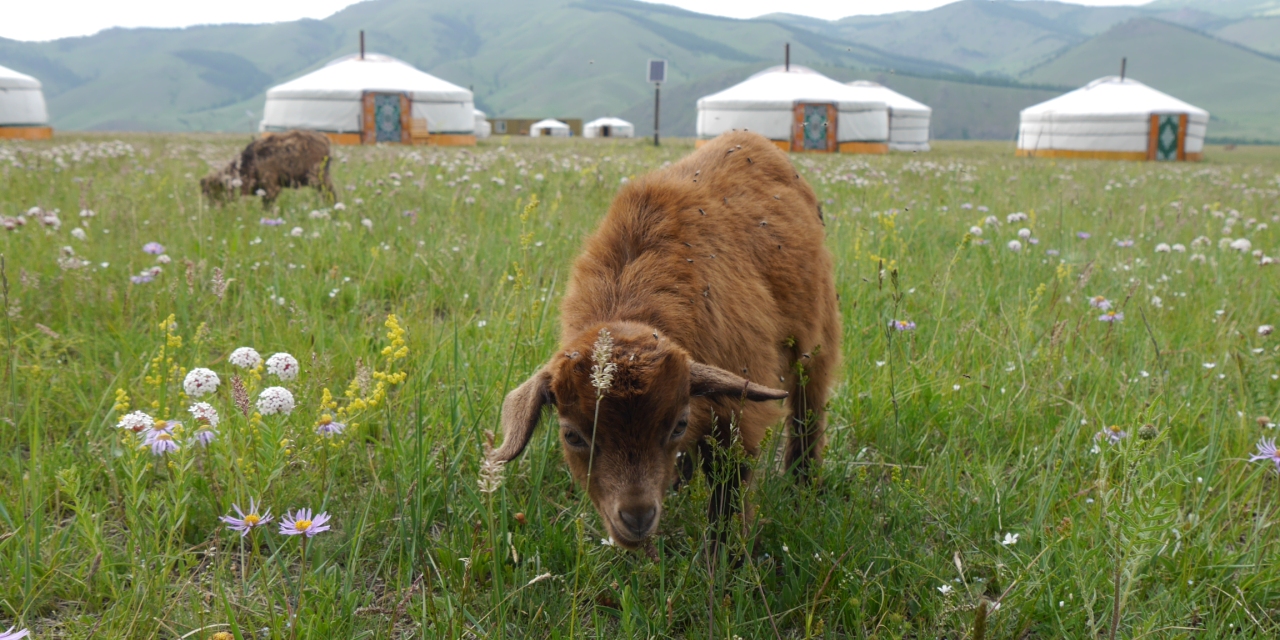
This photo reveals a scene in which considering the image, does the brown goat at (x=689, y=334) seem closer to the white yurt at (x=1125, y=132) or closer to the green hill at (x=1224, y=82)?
the white yurt at (x=1125, y=132)

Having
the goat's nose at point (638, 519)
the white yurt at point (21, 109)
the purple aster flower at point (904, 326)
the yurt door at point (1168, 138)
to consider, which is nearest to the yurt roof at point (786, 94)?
the yurt door at point (1168, 138)

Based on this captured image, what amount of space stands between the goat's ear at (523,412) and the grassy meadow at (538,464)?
21 centimetres

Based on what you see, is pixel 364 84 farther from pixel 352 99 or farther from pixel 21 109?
pixel 21 109

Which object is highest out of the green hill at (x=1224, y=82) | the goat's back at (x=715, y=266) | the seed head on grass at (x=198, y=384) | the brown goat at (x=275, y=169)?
the green hill at (x=1224, y=82)

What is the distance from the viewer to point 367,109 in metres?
32.4

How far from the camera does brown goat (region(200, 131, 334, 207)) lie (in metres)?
8.40

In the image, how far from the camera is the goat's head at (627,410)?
2.35 m

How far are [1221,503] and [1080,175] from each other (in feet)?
51.3

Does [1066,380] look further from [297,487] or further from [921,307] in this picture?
[297,487]

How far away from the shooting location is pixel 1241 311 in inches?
210

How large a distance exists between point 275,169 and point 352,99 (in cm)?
2640

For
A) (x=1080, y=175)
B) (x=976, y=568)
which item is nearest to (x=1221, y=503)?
(x=976, y=568)

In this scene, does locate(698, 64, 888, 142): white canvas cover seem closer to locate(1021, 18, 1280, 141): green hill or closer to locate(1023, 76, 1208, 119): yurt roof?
locate(1023, 76, 1208, 119): yurt roof

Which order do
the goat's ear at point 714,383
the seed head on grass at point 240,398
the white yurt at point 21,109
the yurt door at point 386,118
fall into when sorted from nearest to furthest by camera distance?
the seed head on grass at point 240,398, the goat's ear at point 714,383, the white yurt at point 21,109, the yurt door at point 386,118
